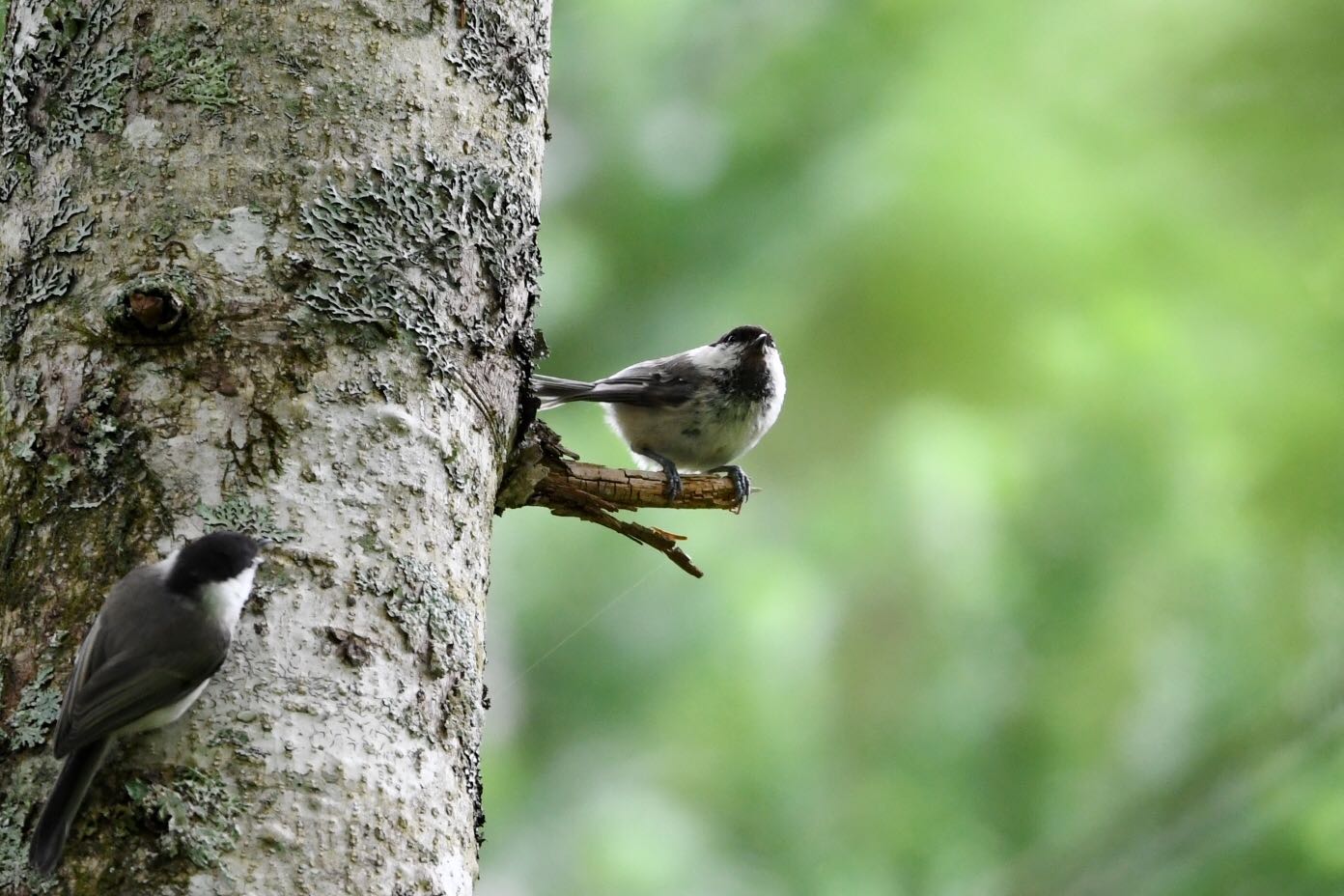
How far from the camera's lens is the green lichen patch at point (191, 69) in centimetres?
151

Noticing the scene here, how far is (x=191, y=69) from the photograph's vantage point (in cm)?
152

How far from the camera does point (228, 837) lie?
4.07 ft

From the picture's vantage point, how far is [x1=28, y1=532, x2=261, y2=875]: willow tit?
124 centimetres

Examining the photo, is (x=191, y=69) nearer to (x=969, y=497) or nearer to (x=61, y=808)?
(x=61, y=808)

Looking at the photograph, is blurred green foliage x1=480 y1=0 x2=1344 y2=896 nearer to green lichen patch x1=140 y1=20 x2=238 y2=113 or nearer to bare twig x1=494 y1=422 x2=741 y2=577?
bare twig x1=494 y1=422 x2=741 y2=577

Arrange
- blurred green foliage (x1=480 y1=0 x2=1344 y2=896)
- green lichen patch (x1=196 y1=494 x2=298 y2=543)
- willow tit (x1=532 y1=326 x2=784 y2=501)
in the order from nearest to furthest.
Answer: green lichen patch (x1=196 y1=494 x2=298 y2=543)
blurred green foliage (x1=480 y1=0 x2=1344 y2=896)
willow tit (x1=532 y1=326 x2=784 y2=501)

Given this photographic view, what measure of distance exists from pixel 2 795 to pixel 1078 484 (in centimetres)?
310

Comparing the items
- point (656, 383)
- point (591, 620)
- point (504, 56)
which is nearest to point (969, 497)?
point (656, 383)

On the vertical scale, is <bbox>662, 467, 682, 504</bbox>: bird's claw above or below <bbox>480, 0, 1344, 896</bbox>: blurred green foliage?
below

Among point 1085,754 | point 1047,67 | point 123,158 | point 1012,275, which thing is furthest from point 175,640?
point 1047,67

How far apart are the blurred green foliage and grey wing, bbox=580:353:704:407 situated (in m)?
0.23

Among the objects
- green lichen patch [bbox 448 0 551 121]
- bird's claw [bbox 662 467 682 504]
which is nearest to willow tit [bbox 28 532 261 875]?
green lichen patch [bbox 448 0 551 121]

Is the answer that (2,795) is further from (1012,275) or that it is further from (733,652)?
(1012,275)

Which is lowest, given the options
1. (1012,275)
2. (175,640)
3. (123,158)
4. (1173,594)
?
(175,640)
